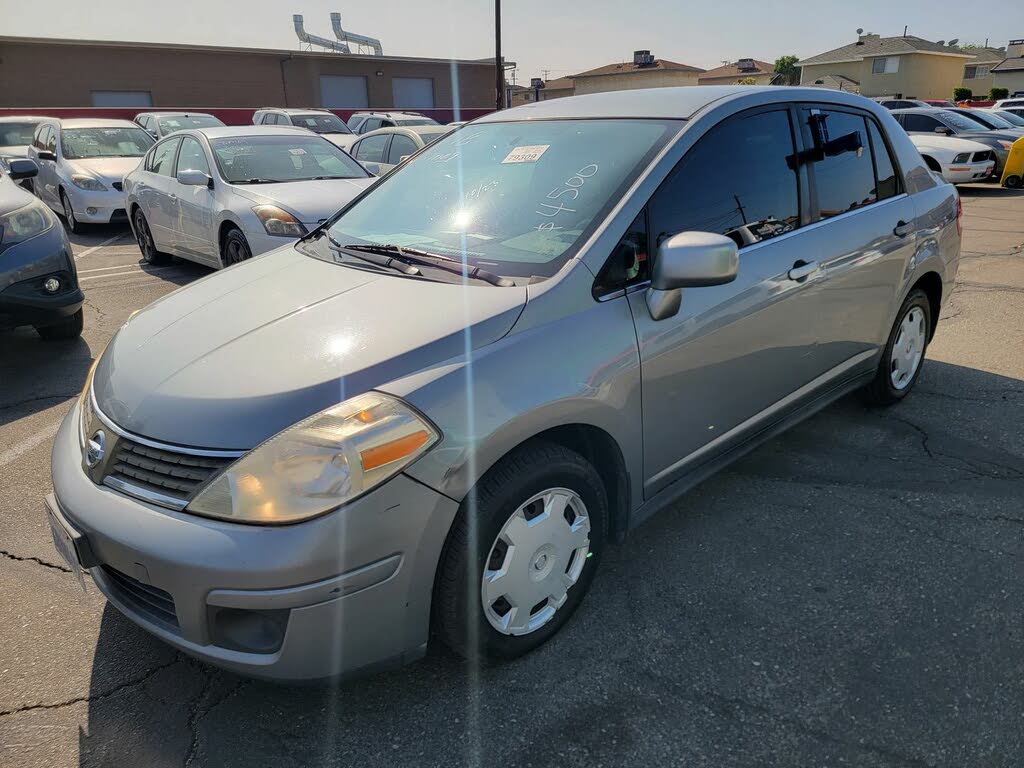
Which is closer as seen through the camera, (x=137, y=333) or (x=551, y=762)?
(x=551, y=762)

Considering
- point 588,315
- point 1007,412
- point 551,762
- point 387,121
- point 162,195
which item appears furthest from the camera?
point 387,121

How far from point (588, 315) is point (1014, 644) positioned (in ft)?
5.73

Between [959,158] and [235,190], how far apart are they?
13.0 meters

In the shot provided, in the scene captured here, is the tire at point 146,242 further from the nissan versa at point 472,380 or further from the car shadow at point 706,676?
the car shadow at point 706,676

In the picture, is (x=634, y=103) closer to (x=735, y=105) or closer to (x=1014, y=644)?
(x=735, y=105)

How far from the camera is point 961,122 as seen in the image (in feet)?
49.6

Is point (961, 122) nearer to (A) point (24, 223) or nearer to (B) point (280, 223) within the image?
(B) point (280, 223)

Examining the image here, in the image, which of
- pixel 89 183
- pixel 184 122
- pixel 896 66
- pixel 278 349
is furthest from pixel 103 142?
pixel 896 66

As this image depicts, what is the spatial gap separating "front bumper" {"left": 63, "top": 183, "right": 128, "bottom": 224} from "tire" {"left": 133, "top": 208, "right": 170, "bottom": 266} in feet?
7.16

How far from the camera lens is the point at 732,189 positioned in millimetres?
2891

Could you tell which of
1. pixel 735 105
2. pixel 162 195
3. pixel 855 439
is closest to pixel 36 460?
pixel 735 105

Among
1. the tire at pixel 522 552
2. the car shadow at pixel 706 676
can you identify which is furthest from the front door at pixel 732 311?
the car shadow at pixel 706 676

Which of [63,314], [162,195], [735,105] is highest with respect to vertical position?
[735,105]

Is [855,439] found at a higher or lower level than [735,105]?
lower
